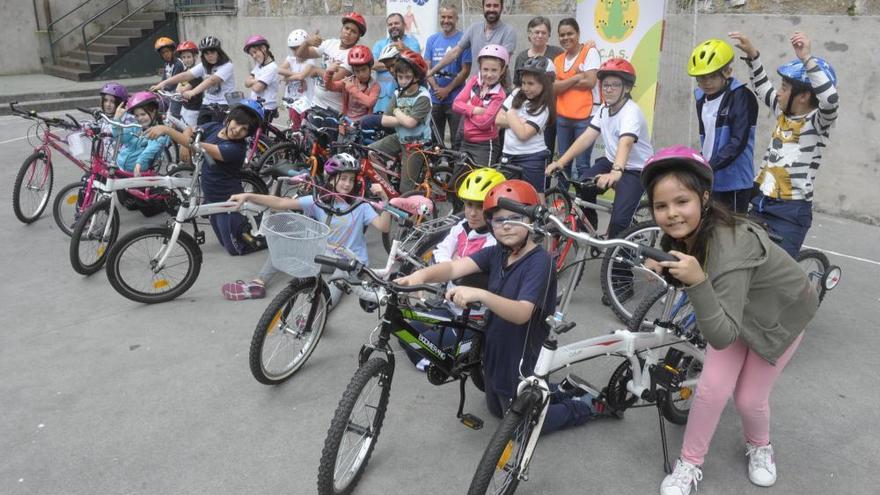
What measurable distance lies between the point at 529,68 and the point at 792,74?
6.56 ft

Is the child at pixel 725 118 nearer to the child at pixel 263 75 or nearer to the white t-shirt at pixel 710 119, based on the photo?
the white t-shirt at pixel 710 119

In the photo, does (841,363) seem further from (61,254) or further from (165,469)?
(61,254)

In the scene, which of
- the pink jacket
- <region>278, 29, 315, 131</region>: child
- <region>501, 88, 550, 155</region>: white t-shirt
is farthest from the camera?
<region>278, 29, 315, 131</region>: child

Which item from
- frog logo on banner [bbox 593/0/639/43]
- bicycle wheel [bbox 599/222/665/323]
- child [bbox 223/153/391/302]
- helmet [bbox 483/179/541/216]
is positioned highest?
frog logo on banner [bbox 593/0/639/43]

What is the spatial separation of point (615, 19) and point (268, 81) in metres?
4.28

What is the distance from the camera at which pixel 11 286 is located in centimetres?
582

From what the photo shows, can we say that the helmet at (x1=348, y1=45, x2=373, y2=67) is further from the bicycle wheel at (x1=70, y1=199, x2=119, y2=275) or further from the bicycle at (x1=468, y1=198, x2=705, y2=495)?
the bicycle at (x1=468, y1=198, x2=705, y2=495)

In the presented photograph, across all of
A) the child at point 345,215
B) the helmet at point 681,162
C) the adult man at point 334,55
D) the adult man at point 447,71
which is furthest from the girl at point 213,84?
the helmet at point 681,162

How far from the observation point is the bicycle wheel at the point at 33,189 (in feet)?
23.6

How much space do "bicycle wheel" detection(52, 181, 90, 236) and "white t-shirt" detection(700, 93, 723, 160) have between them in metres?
5.61

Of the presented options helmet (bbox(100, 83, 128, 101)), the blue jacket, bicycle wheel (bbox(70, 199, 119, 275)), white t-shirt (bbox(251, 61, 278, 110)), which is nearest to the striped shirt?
the blue jacket

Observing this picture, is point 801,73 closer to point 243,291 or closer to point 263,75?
point 243,291

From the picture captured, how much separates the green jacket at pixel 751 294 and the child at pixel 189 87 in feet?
25.7

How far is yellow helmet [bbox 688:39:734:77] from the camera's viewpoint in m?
4.59
